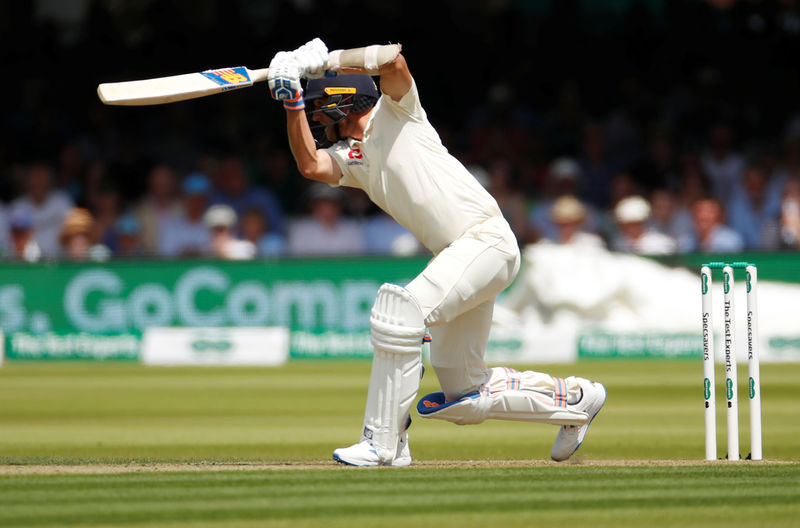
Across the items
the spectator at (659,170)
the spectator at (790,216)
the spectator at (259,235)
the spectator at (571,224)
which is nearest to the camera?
the spectator at (571,224)

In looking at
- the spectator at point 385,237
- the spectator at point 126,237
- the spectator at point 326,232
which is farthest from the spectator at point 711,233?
the spectator at point 126,237

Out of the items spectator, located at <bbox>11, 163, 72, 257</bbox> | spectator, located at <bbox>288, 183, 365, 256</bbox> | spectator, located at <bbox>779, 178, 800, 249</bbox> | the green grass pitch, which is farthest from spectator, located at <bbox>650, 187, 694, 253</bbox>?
spectator, located at <bbox>11, 163, 72, 257</bbox>

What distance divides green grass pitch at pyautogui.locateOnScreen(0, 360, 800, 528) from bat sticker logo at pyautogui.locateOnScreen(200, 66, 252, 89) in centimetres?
150

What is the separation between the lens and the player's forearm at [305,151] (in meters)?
4.65

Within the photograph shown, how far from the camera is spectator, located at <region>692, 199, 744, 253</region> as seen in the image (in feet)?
35.5

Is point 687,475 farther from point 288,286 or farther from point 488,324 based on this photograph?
point 288,286

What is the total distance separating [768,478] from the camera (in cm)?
427

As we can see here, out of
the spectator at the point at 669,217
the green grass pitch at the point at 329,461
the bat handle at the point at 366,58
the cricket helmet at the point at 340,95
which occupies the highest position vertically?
the spectator at the point at 669,217

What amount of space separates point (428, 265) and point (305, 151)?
64 centimetres

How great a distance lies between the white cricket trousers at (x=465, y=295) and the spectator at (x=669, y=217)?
6.91 metres

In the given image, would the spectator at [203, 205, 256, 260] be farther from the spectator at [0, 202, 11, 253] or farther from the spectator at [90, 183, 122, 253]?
the spectator at [0, 202, 11, 253]

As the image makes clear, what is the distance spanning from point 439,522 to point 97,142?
9949mm

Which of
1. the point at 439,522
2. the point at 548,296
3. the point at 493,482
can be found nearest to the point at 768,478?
the point at 493,482

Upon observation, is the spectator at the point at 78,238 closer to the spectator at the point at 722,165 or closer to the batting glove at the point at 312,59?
the spectator at the point at 722,165
